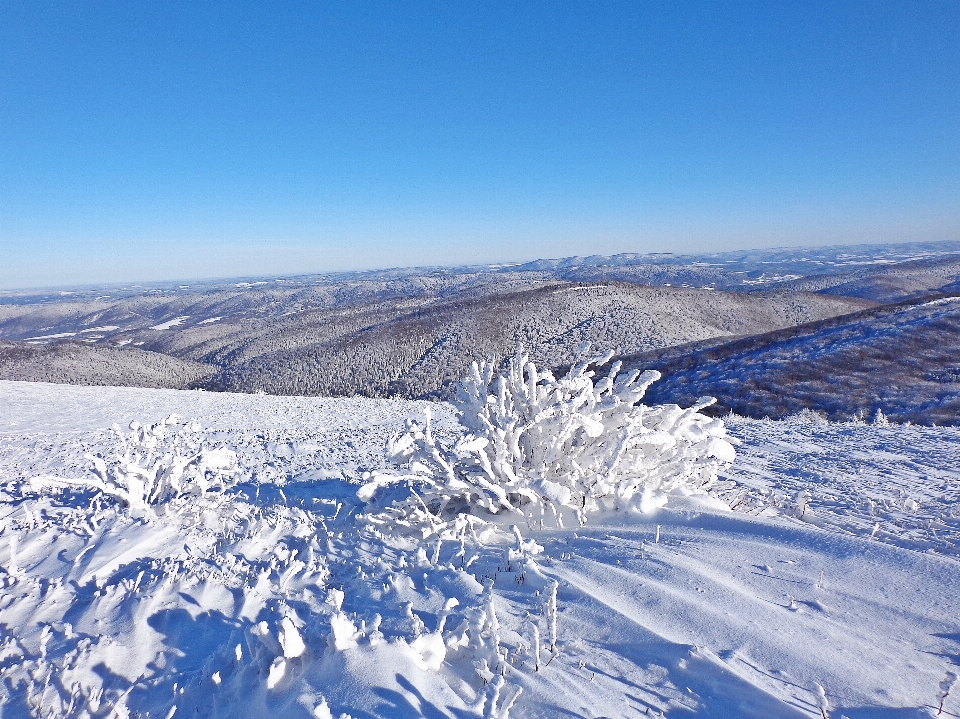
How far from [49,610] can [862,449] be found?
9.58 m

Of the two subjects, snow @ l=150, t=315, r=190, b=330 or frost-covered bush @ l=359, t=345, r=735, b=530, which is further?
snow @ l=150, t=315, r=190, b=330

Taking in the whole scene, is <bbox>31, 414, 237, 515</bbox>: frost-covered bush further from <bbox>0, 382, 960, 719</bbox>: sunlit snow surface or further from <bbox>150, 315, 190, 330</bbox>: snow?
<bbox>150, 315, 190, 330</bbox>: snow

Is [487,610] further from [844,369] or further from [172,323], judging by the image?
[172,323]

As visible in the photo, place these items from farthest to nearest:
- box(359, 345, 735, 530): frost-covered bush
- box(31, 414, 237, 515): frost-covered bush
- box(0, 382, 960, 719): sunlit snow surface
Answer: box(31, 414, 237, 515): frost-covered bush
box(359, 345, 735, 530): frost-covered bush
box(0, 382, 960, 719): sunlit snow surface

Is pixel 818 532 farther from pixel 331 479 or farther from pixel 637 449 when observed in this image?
pixel 331 479

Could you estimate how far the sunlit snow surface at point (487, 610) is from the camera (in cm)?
222

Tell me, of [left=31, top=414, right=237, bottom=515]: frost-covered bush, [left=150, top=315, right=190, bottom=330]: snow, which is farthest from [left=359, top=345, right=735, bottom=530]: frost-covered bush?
[left=150, top=315, right=190, bottom=330]: snow

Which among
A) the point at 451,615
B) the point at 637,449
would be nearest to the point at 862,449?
the point at 637,449

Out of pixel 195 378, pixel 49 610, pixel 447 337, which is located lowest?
pixel 195 378

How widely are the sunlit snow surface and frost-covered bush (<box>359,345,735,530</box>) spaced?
14.3 inches

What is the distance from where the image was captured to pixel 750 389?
59.5 feet

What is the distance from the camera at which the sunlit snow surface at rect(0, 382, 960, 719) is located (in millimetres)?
2221

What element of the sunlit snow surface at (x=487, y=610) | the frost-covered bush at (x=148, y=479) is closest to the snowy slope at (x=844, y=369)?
the sunlit snow surface at (x=487, y=610)

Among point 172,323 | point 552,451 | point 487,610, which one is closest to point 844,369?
point 552,451
